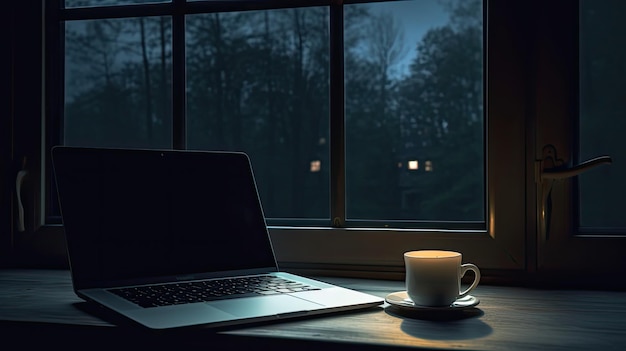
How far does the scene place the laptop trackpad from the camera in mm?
935

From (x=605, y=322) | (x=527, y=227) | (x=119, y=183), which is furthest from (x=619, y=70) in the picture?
(x=119, y=183)

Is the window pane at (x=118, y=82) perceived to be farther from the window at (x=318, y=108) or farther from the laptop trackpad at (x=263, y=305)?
the laptop trackpad at (x=263, y=305)

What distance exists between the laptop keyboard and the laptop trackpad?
0.09ft

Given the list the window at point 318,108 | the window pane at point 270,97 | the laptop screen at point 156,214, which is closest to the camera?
the laptop screen at point 156,214

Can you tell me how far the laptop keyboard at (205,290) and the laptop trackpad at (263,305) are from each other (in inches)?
1.1

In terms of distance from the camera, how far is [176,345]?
2.85 feet

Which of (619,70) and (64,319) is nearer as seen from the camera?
(64,319)

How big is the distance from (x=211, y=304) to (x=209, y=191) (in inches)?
12.6

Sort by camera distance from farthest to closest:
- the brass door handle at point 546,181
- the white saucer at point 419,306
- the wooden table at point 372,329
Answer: the brass door handle at point 546,181 < the white saucer at point 419,306 < the wooden table at point 372,329

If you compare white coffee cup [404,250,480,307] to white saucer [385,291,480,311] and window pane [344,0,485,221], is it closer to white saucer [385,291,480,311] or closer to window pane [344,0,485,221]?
white saucer [385,291,480,311]

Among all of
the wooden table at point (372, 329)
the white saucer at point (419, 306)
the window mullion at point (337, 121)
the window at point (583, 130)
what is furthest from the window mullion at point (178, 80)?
the window at point (583, 130)

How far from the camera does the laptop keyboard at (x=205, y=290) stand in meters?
0.99

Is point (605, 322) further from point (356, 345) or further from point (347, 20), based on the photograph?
point (347, 20)

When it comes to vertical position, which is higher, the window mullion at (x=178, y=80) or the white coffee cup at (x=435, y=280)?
the window mullion at (x=178, y=80)
